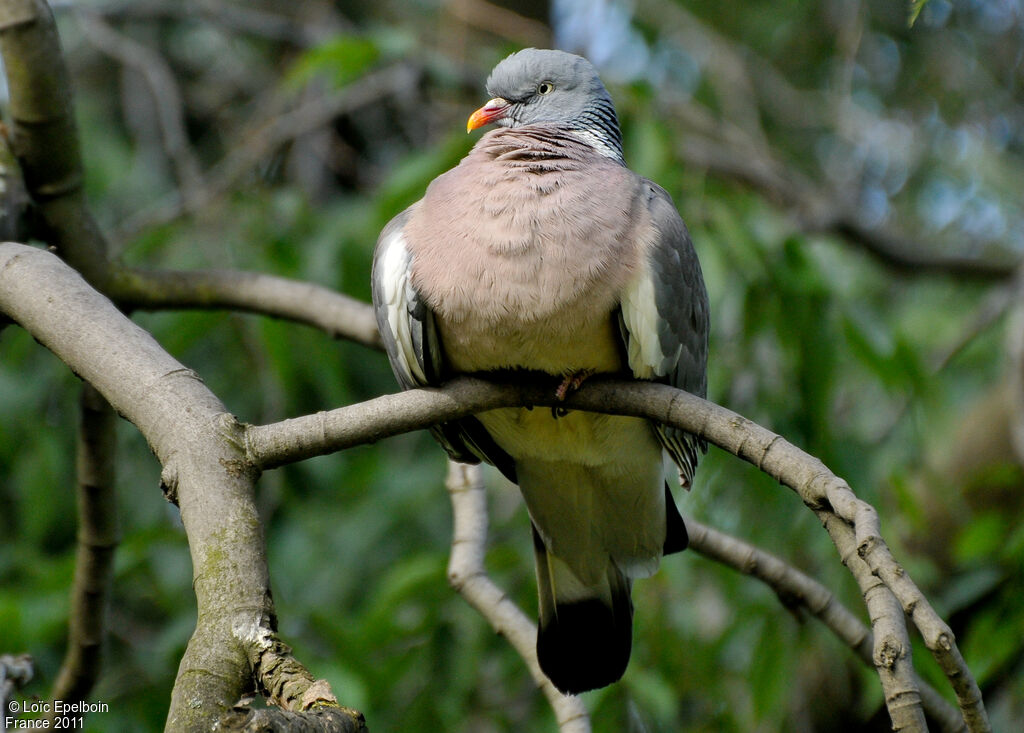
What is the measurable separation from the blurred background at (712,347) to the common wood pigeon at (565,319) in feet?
1.67

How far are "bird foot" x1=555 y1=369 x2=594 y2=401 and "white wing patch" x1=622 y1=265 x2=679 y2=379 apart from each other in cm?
9

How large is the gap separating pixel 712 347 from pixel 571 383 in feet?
4.02

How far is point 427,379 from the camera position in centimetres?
199

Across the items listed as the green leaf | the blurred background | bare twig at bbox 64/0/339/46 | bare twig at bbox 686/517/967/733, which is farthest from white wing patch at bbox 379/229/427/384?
bare twig at bbox 64/0/339/46

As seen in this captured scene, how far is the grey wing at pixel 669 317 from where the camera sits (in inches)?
75.4

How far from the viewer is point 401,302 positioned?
198 cm

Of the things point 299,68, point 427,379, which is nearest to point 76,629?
point 427,379

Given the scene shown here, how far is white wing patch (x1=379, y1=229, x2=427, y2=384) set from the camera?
76.8 inches

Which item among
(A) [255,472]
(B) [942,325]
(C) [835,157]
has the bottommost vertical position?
(A) [255,472]

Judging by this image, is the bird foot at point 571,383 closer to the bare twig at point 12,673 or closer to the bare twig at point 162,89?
the bare twig at point 12,673

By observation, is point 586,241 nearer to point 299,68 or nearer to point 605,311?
point 605,311

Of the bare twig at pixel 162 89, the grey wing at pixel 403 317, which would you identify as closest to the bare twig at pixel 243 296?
the grey wing at pixel 403 317

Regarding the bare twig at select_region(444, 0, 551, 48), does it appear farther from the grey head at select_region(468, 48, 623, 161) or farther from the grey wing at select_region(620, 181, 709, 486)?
the grey wing at select_region(620, 181, 709, 486)

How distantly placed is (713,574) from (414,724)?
1070mm
